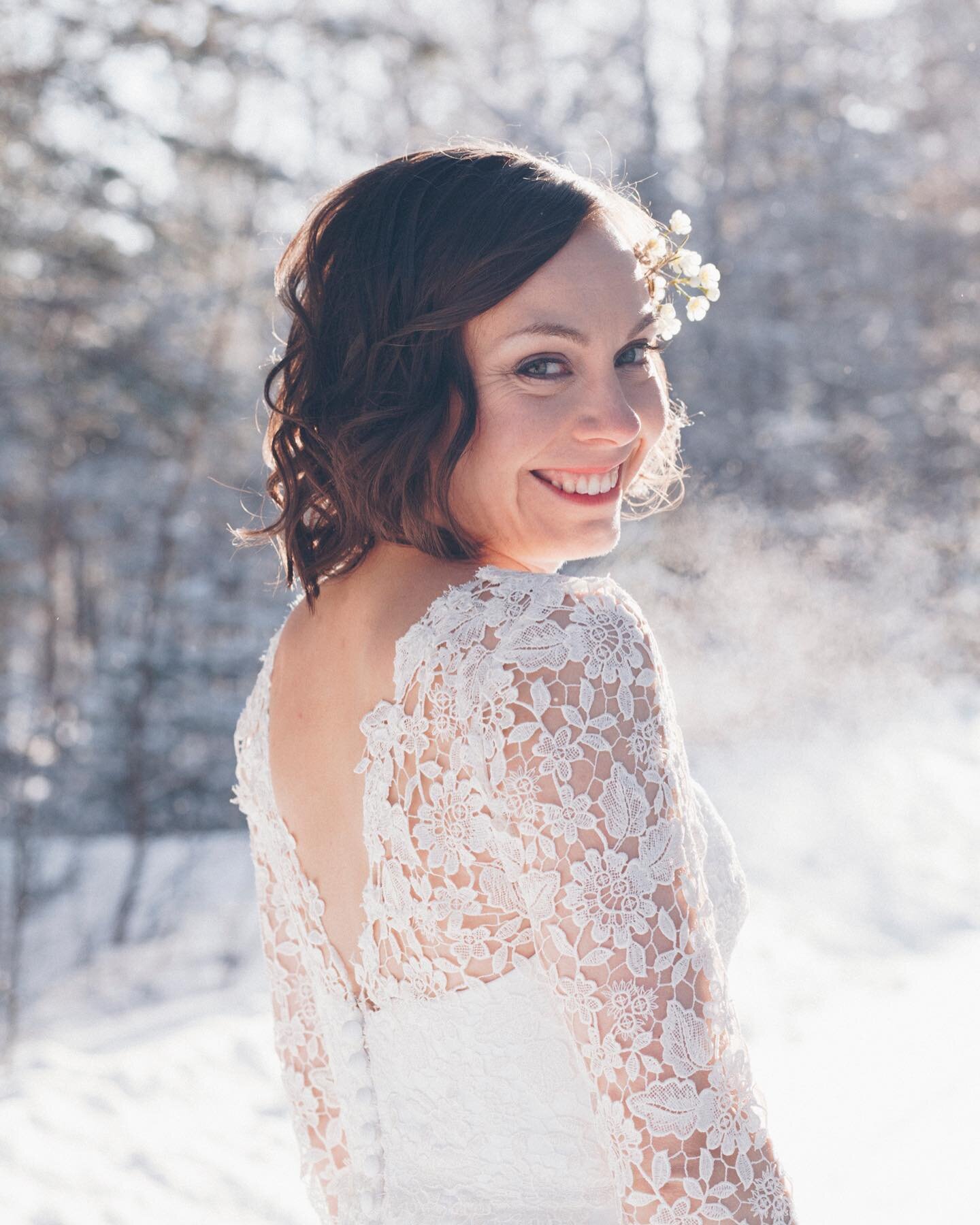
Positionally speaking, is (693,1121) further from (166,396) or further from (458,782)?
(166,396)

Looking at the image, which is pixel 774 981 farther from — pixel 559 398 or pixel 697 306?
pixel 559 398

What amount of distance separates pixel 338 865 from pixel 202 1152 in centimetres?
210

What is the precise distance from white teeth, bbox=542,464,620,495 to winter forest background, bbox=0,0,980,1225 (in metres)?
1.74

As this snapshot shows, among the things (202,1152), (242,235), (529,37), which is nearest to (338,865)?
(202,1152)

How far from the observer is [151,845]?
6180 millimetres

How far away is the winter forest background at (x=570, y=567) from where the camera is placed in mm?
3148

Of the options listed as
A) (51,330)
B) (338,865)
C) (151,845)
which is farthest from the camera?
(151,845)

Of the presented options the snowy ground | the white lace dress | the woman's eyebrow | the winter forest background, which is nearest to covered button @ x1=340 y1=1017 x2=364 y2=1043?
the white lace dress

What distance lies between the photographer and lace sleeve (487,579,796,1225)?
0.78 metres

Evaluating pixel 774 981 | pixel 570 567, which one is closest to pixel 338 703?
pixel 774 981

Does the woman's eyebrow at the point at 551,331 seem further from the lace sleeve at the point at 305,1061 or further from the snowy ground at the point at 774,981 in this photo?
the snowy ground at the point at 774,981

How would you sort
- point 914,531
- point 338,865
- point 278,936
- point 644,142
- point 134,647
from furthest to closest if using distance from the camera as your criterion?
point 914,531
point 644,142
point 134,647
point 278,936
point 338,865

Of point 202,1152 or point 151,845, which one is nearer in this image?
point 202,1152

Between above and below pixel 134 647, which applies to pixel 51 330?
above
